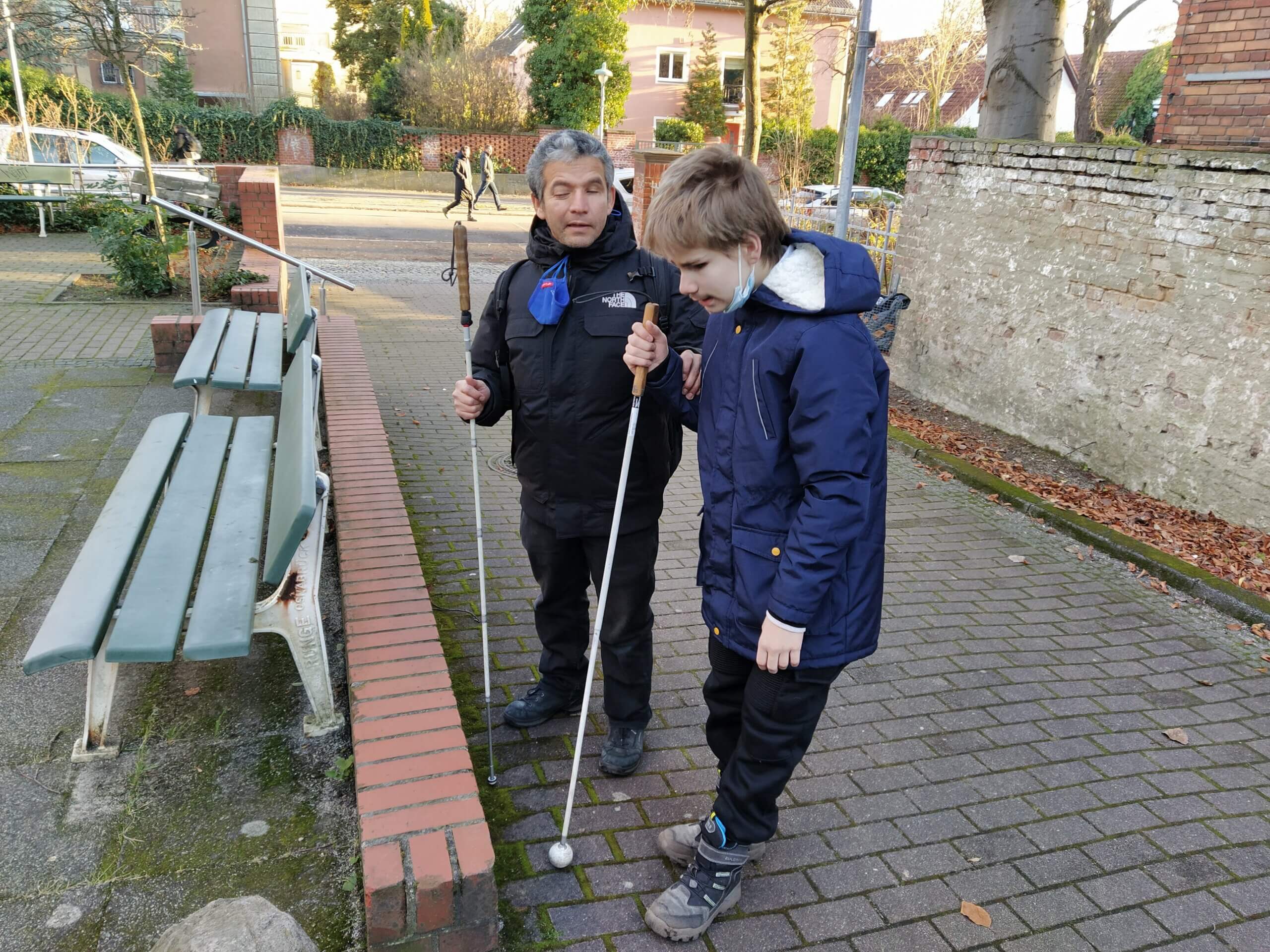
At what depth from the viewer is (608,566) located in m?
2.64

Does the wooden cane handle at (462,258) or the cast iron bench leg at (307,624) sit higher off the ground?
the wooden cane handle at (462,258)

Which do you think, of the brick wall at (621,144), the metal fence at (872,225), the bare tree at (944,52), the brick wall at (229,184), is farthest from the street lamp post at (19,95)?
the bare tree at (944,52)

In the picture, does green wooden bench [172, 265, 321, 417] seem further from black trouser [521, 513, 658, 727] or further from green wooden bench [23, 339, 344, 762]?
black trouser [521, 513, 658, 727]

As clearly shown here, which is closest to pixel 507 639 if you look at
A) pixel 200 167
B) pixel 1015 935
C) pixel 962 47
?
pixel 1015 935

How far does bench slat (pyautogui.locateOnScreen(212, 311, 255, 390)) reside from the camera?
191 inches

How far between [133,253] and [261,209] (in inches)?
53.0

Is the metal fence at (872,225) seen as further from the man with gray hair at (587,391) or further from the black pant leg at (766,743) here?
the black pant leg at (766,743)

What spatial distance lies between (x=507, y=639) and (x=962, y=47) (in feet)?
120

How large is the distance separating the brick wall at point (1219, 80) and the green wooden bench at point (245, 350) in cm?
578

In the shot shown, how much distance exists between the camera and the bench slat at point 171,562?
8.28 feet

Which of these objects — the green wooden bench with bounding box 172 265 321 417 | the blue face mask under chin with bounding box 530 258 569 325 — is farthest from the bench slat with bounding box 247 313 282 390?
the blue face mask under chin with bounding box 530 258 569 325

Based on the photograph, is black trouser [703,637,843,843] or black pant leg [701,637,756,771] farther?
black pant leg [701,637,756,771]

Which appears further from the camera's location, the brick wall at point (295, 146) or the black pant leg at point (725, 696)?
the brick wall at point (295, 146)

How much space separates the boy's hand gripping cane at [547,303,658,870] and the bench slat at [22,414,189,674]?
1.33 metres
